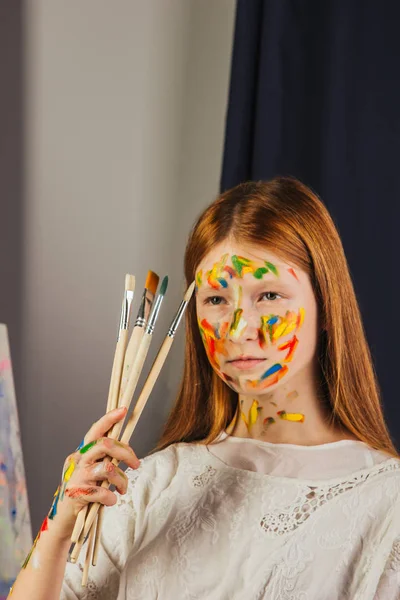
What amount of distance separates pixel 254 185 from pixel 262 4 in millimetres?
544

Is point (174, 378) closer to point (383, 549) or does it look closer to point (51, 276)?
point (51, 276)

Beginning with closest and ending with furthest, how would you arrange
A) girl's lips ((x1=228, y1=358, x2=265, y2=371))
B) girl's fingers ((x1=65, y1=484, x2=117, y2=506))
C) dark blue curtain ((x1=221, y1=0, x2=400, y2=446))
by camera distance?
1. girl's fingers ((x1=65, y1=484, x2=117, y2=506))
2. girl's lips ((x1=228, y1=358, x2=265, y2=371))
3. dark blue curtain ((x1=221, y1=0, x2=400, y2=446))

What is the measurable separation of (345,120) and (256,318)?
573 millimetres

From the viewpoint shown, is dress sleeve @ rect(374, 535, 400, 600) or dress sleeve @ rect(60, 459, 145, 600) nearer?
dress sleeve @ rect(374, 535, 400, 600)

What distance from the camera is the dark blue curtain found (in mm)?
1373

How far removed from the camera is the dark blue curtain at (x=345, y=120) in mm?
1373

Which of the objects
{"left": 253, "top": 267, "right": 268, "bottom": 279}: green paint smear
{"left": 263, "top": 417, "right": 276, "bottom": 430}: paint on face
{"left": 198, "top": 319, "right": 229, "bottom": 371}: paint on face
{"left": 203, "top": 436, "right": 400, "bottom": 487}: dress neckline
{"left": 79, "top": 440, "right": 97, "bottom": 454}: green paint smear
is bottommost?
{"left": 203, "top": 436, "right": 400, "bottom": 487}: dress neckline

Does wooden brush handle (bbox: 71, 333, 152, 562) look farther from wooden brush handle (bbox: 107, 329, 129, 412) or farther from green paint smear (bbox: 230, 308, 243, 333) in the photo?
green paint smear (bbox: 230, 308, 243, 333)

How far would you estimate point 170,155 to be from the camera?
1576 millimetres

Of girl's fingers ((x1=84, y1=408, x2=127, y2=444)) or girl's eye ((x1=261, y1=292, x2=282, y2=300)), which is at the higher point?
girl's eye ((x1=261, y1=292, x2=282, y2=300))

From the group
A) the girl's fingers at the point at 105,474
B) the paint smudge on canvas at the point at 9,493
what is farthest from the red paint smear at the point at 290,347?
the paint smudge on canvas at the point at 9,493

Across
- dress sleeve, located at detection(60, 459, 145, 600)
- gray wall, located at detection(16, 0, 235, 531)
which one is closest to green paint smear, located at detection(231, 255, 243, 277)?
dress sleeve, located at detection(60, 459, 145, 600)

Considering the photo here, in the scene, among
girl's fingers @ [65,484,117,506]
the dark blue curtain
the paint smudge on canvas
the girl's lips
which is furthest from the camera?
the dark blue curtain

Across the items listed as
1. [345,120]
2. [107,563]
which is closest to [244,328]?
[107,563]
